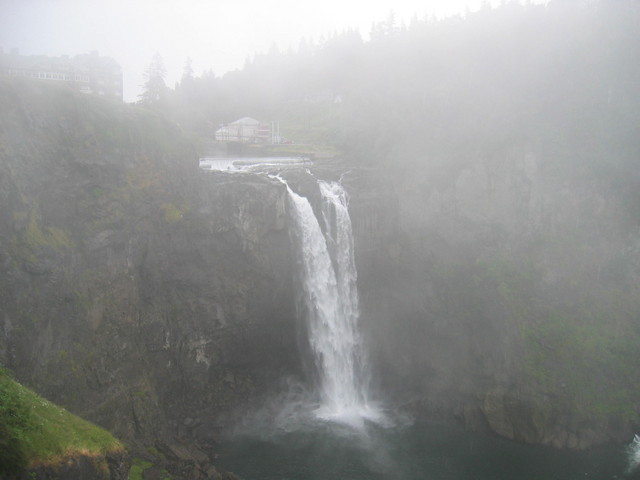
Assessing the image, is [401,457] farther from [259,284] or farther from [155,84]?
[155,84]

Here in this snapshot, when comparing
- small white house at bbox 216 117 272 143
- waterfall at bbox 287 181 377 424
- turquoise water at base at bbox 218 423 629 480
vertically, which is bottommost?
turquoise water at base at bbox 218 423 629 480

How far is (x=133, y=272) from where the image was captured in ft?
90.3

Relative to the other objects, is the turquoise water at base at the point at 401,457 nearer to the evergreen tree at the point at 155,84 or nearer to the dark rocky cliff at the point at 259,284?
the dark rocky cliff at the point at 259,284

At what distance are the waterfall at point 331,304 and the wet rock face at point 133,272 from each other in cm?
132

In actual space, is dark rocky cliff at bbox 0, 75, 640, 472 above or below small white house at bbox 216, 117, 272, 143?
below

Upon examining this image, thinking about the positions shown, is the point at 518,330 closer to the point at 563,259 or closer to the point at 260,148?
the point at 563,259

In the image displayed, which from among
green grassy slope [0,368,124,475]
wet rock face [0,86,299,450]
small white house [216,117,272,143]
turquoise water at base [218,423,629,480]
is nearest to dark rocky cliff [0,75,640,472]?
wet rock face [0,86,299,450]

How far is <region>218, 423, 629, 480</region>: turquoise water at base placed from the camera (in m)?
26.0

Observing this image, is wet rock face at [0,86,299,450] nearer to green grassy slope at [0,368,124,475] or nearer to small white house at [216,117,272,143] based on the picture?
green grassy slope at [0,368,124,475]

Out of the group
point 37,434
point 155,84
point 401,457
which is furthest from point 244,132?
point 37,434

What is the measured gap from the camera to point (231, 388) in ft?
103

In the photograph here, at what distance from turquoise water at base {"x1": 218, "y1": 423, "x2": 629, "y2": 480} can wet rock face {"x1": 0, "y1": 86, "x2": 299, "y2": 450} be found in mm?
4090

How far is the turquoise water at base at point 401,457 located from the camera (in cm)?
2598

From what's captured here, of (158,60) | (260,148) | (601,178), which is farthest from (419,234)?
(158,60)
